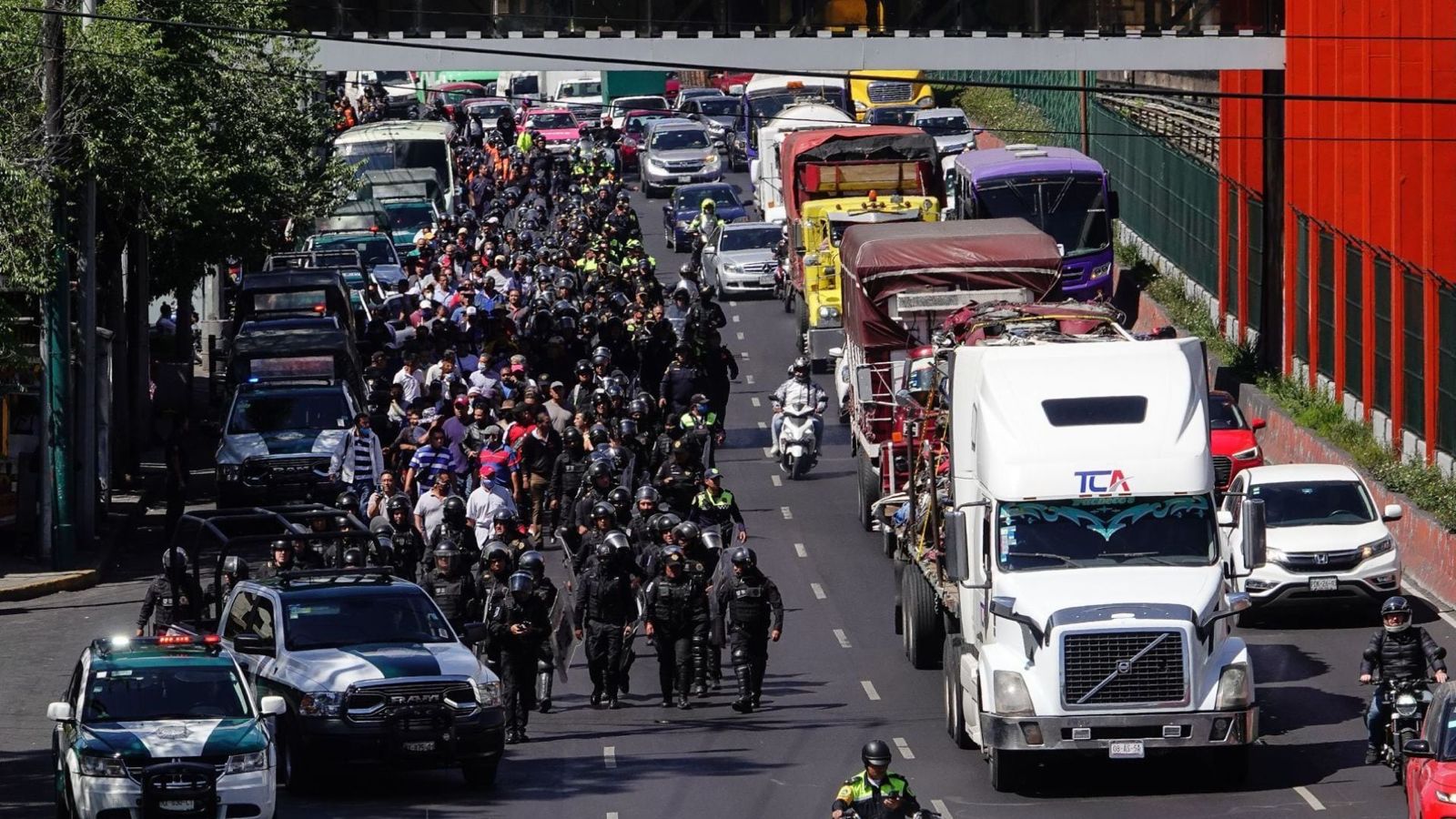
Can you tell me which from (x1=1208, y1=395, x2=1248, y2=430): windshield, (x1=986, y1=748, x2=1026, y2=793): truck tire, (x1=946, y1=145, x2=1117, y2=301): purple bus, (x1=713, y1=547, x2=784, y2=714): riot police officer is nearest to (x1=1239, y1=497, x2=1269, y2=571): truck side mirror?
(x1=986, y1=748, x2=1026, y2=793): truck tire

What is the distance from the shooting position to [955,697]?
21812 mm

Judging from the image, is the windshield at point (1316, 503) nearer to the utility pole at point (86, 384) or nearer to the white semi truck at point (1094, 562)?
the white semi truck at point (1094, 562)

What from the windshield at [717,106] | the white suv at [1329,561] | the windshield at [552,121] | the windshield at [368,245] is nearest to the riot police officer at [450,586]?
the white suv at [1329,561]

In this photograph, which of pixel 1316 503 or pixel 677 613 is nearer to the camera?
pixel 677 613

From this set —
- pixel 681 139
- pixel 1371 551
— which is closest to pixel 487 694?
pixel 1371 551

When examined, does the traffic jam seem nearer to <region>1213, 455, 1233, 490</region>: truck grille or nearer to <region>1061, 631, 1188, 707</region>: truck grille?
<region>1061, 631, 1188, 707</region>: truck grille

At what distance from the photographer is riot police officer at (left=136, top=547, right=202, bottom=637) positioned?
2344 centimetres

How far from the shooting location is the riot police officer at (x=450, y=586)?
76.8 feet

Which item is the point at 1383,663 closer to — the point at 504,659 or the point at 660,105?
the point at 504,659

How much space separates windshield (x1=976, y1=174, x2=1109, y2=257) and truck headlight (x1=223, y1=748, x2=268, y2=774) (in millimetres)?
28459

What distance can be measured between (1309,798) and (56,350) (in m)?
18.0

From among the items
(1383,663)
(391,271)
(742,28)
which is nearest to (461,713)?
(1383,663)

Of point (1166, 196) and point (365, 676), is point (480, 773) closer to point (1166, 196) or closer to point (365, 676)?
point (365, 676)

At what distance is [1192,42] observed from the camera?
3966 centimetres
